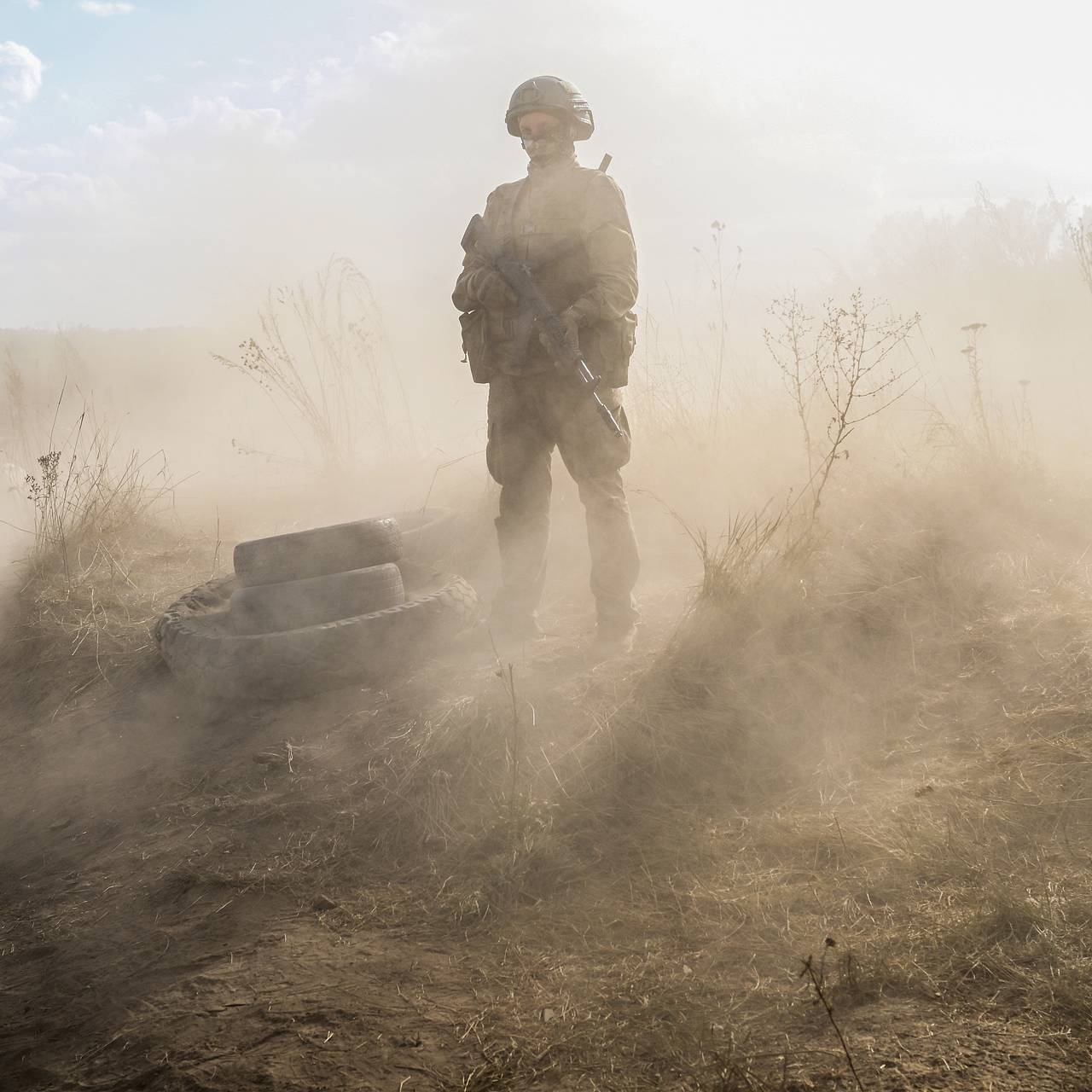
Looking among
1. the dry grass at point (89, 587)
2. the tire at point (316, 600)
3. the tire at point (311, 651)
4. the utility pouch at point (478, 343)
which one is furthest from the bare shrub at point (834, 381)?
the dry grass at point (89, 587)

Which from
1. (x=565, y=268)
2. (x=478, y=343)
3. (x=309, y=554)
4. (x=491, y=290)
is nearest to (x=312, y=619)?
(x=309, y=554)

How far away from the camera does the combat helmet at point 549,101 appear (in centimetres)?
381

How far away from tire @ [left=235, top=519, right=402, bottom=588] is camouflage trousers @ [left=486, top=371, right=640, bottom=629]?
67 cm

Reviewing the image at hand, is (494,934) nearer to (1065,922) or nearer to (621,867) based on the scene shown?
(621,867)

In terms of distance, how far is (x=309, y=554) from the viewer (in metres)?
4.27

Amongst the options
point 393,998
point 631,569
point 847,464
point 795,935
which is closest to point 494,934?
point 393,998

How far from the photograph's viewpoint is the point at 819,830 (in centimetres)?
253

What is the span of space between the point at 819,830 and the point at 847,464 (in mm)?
3307

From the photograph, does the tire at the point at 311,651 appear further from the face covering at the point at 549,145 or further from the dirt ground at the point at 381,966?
the face covering at the point at 549,145

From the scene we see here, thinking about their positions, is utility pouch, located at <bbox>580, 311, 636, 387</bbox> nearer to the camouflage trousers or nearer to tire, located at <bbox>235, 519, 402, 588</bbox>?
the camouflage trousers

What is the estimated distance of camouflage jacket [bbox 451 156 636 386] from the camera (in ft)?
12.7

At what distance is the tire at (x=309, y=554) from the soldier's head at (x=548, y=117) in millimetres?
1803

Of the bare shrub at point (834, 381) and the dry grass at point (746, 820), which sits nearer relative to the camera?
the dry grass at point (746, 820)

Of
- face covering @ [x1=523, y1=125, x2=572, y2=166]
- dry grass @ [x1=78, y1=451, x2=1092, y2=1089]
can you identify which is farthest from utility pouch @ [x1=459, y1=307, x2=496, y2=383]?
dry grass @ [x1=78, y1=451, x2=1092, y2=1089]
